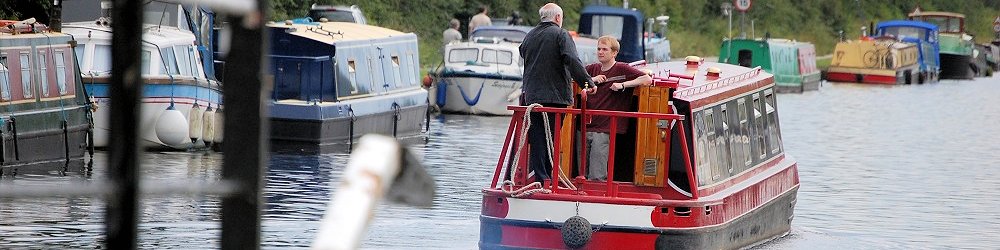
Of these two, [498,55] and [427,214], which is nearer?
[427,214]

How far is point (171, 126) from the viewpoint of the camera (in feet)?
72.2

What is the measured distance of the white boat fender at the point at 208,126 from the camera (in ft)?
74.1

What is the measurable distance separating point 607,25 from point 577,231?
28.8 metres

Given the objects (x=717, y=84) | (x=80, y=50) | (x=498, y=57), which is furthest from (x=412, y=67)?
(x=717, y=84)

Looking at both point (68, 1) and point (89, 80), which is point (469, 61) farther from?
point (89, 80)

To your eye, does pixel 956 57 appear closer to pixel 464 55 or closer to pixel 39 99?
pixel 464 55

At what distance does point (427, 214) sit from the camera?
16.9 metres

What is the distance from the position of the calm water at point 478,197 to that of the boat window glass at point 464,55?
3.80ft

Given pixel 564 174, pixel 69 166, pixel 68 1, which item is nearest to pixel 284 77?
pixel 68 1

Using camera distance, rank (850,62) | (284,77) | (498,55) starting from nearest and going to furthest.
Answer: (284,77)
(498,55)
(850,62)

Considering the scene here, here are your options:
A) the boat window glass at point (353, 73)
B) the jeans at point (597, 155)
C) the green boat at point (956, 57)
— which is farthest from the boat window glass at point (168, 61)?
the green boat at point (956, 57)

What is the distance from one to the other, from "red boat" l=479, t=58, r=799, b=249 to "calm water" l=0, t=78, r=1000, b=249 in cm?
142

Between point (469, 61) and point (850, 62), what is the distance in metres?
23.6

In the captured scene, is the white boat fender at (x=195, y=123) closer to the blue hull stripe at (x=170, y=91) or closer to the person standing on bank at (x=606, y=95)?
the blue hull stripe at (x=170, y=91)
